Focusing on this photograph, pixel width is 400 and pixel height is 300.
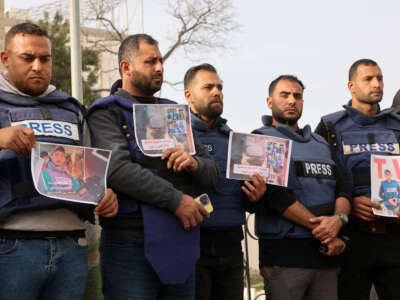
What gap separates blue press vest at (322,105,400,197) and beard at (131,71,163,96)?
5.34 feet

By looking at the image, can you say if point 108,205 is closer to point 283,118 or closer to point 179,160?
point 179,160

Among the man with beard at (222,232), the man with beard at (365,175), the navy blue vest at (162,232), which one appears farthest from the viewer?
the man with beard at (365,175)

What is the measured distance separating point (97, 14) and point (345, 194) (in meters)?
16.3

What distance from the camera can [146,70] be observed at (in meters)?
3.13

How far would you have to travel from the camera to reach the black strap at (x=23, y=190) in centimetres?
246

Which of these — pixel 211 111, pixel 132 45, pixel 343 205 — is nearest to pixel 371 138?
pixel 343 205

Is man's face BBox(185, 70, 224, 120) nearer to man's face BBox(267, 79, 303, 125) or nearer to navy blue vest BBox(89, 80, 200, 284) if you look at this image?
man's face BBox(267, 79, 303, 125)

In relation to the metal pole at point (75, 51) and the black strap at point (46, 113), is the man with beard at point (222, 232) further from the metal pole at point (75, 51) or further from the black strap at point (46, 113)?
the metal pole at point (75, 51)

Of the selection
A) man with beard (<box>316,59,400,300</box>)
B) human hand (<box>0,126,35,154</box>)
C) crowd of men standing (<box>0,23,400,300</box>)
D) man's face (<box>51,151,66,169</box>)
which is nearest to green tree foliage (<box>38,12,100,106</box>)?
man with beard (<box>316,59,400,300</box>)

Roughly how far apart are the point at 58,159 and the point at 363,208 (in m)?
2.31

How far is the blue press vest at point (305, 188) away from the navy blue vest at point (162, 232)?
0.85 m

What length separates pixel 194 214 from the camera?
9.27ft

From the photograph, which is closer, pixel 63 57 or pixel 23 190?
pixel 23 190

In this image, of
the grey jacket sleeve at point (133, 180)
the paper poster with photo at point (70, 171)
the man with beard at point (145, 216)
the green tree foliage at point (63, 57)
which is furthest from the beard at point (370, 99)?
the green tree foliage at point (63, 57)
